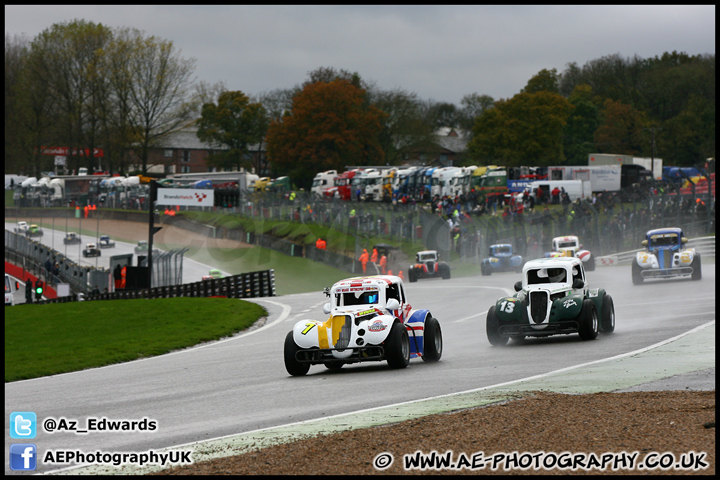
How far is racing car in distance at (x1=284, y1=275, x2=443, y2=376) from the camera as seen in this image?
14.6 m

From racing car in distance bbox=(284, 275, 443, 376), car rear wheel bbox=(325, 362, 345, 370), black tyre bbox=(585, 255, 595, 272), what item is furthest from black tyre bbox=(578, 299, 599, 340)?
black tyre bbox=(585, 255, 595, 272)

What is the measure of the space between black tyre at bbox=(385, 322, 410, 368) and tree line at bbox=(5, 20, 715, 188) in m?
83.6

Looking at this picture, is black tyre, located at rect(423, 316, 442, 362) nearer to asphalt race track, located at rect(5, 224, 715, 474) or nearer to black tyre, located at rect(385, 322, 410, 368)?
asphalt race track, located at rect(5, 224, 715, 474)

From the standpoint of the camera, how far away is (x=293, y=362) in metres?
14.8

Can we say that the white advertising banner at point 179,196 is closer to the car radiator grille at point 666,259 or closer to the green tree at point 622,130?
the car radiator grille at point 666,259

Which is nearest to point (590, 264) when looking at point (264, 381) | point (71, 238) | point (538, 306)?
point (538, 306)

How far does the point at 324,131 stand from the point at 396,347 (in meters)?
92.0

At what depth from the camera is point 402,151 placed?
123562mm

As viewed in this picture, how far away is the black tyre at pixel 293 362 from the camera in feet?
48.5

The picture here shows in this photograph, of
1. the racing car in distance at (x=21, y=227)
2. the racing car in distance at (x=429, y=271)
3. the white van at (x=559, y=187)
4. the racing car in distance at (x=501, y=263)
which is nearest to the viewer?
the racing car in distance at (x=429, y=271)

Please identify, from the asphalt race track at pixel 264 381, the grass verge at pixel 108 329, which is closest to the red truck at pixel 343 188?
the grass verge at pixel 108 329

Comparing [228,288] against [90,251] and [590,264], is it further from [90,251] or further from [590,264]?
[90,251]

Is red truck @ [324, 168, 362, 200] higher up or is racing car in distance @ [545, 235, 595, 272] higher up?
red truck @ [324, 168, 362, 200]

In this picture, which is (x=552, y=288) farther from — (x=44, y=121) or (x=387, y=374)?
(x=44, y=121)
